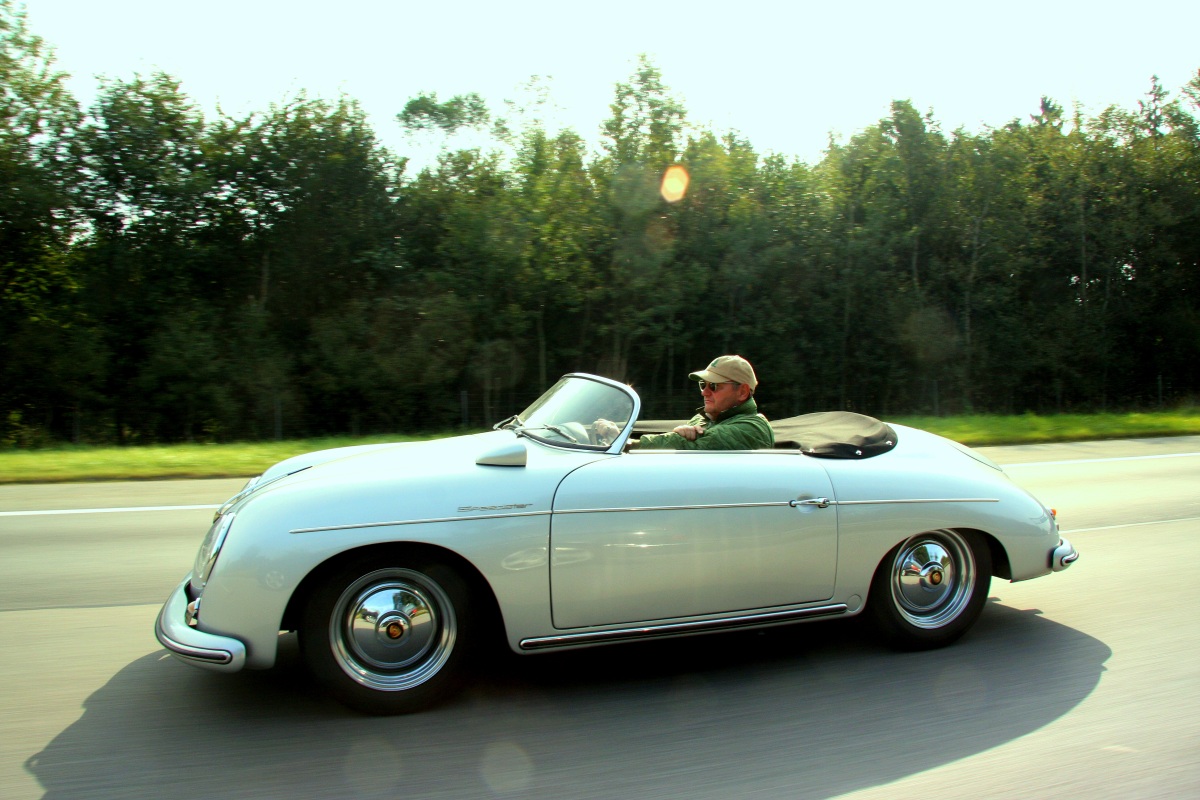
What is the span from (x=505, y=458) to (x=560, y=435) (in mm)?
492

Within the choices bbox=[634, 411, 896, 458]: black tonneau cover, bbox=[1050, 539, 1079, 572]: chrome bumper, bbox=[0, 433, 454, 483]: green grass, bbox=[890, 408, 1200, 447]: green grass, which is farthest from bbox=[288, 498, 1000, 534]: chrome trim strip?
bbox=[890, 408, 1200, 447]: green grass

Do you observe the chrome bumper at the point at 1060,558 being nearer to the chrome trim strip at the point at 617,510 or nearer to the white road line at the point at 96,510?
the chrome trim strip at the point at 617,510

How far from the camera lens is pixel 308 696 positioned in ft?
12.7

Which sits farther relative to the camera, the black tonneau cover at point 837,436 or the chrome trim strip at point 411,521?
the black tonneau cover at point 837,436

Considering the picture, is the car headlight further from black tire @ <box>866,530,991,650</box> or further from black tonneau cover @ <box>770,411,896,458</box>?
black tire @ <box>866,530,991,650</box>

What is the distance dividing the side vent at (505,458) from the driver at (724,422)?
1.82 ft

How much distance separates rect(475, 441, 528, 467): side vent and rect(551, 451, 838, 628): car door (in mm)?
221

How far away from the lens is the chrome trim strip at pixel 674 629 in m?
3.78

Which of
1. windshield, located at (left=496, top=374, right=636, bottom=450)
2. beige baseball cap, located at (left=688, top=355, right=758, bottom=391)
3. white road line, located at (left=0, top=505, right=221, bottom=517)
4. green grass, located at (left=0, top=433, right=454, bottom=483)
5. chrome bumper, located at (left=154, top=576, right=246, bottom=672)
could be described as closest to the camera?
chrome bumper, located at (left=154, top=576, right=246, bottom=672)

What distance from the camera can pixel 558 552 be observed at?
374cm

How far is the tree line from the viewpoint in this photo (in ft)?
71.5

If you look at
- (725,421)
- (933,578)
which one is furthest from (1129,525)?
(725,421)

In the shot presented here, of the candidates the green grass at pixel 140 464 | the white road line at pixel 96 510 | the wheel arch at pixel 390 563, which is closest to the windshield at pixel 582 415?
the wheel arch at pixel 390 563

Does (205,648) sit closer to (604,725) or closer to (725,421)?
(604,725)
